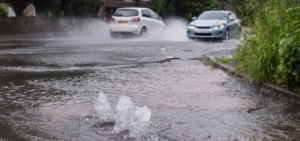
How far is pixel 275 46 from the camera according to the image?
8789 mm

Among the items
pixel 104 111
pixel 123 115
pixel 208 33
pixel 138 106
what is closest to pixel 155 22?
pixel 208 33

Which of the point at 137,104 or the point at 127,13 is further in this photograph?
the point at 127,13

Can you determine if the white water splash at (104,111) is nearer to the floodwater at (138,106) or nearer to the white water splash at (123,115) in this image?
the floodwater at (138,106)

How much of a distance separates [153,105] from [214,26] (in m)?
15.7

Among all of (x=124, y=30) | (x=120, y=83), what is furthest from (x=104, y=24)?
(x=120, y=83)

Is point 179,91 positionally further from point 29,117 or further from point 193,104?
point 29,117

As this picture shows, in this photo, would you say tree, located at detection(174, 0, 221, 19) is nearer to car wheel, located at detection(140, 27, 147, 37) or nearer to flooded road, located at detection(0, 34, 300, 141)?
car wheel, located at detection(140, 27, 147, 37)

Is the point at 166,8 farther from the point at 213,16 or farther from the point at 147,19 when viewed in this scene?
the point at 213,16

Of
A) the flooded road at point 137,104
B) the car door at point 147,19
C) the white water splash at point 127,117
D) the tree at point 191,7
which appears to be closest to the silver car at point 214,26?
the car door at point 147,19

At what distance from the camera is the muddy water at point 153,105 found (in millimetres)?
5785

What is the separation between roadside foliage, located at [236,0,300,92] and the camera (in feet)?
26.0

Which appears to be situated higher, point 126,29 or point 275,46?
point 275,46

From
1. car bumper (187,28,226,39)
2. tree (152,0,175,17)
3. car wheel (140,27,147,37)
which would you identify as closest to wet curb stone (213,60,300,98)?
car bumper (187,28,226,39)

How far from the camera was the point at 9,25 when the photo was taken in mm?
29188
